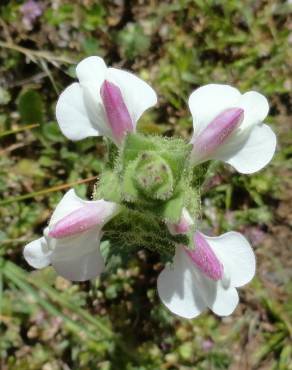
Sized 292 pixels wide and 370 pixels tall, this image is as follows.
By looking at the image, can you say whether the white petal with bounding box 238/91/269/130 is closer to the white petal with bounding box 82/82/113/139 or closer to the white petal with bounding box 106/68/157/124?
the white petal with bounding box 106/68/157/124

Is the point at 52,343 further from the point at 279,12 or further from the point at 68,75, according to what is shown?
the point at 279,12

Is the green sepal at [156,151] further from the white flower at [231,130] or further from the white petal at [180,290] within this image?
the white petal at [180,290]

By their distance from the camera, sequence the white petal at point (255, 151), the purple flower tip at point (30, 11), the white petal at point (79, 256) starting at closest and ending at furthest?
1. the white petal at point (79, 256)
2. the white petal at point (255, 151)
3. the purple flower tip at point (30, 11)

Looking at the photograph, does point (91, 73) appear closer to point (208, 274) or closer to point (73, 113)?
point (73, 113)

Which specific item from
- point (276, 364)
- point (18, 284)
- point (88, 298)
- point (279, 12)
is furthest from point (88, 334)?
point (279, 12)

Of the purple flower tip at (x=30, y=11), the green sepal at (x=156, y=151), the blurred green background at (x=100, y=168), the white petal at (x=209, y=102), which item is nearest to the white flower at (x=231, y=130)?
the white petal at (x=209, y=102)

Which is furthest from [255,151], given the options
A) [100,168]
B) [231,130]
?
[100,168]
